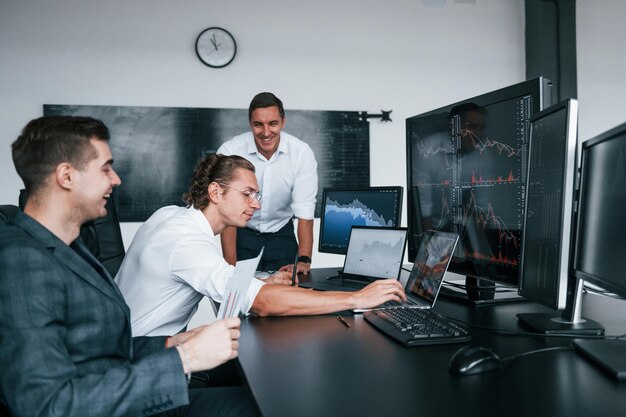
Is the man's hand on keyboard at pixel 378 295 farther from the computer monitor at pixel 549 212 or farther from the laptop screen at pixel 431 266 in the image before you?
the computer monitor at pixel 549 212

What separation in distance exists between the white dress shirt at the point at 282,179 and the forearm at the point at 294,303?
1427 mm

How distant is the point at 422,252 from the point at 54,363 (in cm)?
119

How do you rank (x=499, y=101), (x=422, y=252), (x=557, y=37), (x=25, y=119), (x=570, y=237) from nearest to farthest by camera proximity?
(x=570, y=237) → (x=499, y=101) → (x=422, y=252) → (x=25, y=119) → (x=557, y=37)

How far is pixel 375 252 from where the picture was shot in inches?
81.5

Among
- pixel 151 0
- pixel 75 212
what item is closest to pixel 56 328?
pixel 75 212

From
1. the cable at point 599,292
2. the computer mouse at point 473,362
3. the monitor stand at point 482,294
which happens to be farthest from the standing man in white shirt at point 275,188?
the computer mouse at point 473,362

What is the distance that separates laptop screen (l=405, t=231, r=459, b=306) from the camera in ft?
5.19

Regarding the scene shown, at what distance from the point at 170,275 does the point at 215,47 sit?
2.88 meters

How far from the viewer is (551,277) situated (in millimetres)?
1235

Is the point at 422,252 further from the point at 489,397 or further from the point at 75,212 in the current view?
the point at 75,212

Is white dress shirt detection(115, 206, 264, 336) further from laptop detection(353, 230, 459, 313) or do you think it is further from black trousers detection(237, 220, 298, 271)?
black trousers detection(237, 220, 298, 271)

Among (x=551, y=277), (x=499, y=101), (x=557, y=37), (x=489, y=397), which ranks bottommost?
(x=489, y=397)

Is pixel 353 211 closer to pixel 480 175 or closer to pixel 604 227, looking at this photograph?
pixel 480 175

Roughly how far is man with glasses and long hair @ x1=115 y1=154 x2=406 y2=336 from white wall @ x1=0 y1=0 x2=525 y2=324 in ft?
7.87
